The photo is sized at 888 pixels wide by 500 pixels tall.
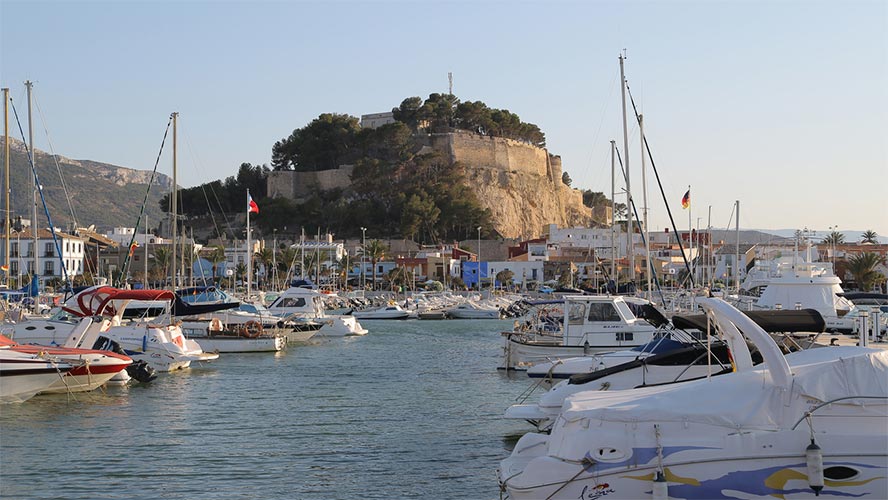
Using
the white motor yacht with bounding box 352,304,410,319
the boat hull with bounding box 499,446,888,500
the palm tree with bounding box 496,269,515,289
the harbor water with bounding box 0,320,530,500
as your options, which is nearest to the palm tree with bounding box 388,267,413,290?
the palm tree with bounding box 496,269,515,289

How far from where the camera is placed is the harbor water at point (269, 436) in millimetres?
13633

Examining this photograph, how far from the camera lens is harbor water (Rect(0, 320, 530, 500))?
1363 cm

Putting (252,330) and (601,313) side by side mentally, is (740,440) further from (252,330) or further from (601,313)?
(252,330)

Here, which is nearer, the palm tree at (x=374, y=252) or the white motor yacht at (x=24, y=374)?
the white motor yacht at (x=24, y=374)

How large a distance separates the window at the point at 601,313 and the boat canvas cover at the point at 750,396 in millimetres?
15039

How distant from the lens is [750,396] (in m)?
9.26

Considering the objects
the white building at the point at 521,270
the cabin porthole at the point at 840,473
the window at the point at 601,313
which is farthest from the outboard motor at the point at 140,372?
the white building at the point at 521,270

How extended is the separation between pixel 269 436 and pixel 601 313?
33.3 ft

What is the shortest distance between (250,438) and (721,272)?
7156 cm

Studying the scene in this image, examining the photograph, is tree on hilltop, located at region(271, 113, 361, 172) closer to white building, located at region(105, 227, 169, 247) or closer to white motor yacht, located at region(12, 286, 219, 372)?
white building, located at region(105, 227, 169, 247)

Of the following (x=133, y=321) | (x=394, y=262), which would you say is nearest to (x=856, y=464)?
(x=133, y=321)

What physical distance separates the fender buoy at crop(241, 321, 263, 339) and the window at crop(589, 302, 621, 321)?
43.7ft

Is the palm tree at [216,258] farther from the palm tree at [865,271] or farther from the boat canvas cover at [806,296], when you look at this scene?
the boat canvas cover at [806,296]

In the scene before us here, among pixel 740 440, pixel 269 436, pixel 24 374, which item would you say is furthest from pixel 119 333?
pixel 740 440
